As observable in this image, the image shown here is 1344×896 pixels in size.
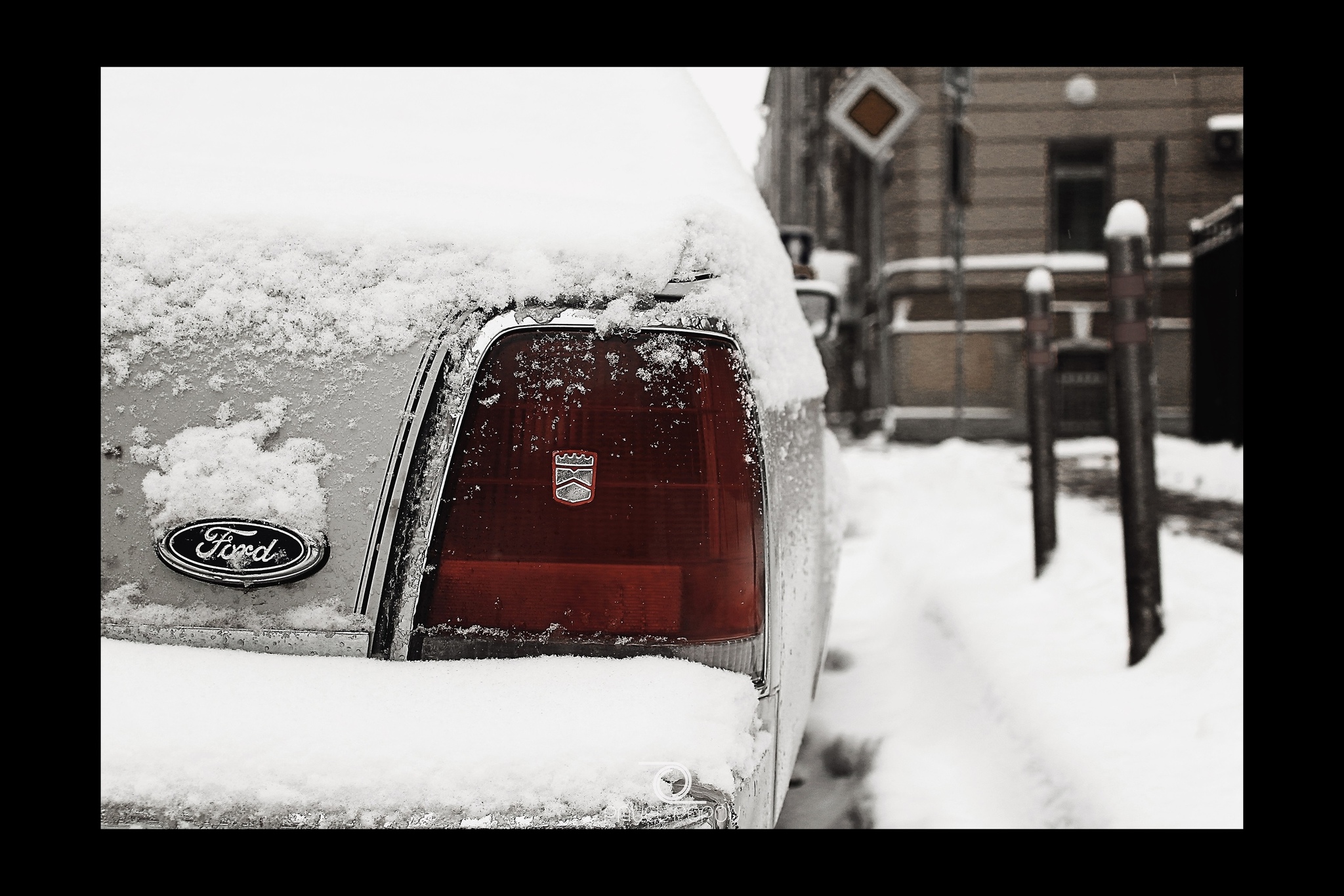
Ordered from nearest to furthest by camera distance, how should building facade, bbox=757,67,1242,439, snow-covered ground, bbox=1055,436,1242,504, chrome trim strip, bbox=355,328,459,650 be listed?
chrome trim strip, bbox=355,328,459,650 → snow-covered ground, bbox=1055,436,1242,504 → building facade, bbox=757,67,1242,439

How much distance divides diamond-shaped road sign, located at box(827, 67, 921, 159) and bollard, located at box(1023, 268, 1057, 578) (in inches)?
88.8

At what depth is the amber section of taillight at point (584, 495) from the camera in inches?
42.9

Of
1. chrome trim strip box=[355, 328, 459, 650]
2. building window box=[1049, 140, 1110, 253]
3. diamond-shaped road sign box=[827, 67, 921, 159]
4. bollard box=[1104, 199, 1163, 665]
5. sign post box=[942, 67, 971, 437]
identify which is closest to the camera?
chrome trim strip box=[355, 328, 459, 650]

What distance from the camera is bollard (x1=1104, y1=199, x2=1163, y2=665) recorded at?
230cm

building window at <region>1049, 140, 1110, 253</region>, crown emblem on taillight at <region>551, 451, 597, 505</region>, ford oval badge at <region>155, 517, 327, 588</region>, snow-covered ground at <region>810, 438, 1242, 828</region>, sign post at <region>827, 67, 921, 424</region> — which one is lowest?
snow-covered ground at <region>810, 438, 1242, 828</region>

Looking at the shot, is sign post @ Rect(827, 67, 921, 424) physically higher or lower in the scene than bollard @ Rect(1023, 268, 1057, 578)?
higher

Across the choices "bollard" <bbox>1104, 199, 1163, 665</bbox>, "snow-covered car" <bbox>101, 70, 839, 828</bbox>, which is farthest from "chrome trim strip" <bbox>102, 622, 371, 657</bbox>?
"bollard" <bbox>1104, 199, 1163, 665</bbox>

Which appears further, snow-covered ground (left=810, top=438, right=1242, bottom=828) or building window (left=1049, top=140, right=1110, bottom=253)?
building window (left=1049, top=140, right=1110, bottom=253)

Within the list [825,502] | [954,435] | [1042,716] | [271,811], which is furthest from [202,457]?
[954,435]

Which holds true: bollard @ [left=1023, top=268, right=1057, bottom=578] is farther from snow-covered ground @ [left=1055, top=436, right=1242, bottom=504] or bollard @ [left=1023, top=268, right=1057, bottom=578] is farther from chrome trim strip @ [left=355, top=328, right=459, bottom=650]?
chrome trim strip @ [left=355, top=328, right=459, bottom=650]

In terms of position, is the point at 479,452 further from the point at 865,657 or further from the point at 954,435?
the point at 954,435

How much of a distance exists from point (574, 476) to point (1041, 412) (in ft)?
9.42

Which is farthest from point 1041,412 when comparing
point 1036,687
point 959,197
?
point 959,197

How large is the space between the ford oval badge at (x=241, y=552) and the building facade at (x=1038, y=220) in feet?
39.4
